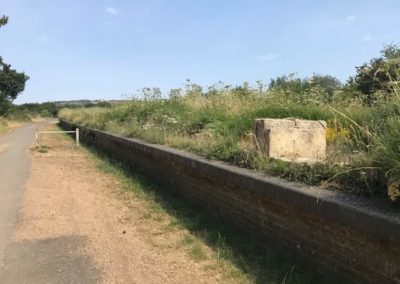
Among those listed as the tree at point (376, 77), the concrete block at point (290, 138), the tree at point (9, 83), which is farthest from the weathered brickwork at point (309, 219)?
the tree at point (9, 83)

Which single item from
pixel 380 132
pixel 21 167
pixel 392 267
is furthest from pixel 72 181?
pixel 392 267

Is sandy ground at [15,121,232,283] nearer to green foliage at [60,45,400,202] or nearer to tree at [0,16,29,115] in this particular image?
green foliage at [60,45,400,202]

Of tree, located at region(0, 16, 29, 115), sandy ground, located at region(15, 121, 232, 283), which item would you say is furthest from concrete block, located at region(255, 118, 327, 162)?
tree, located at region(0, 16, 29, 115)

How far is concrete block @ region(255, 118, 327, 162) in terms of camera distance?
5.91m

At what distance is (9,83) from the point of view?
6869 cm

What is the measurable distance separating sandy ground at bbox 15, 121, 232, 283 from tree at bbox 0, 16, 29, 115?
58.9 meters

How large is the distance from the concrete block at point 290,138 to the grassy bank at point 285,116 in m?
0.16

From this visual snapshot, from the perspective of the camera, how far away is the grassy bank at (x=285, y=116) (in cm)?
407

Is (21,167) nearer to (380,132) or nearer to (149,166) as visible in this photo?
(149,166)

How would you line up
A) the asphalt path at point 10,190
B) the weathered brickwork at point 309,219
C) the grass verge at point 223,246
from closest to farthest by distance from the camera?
the weathered brickwork at point 309,219 → the grass verge at point 223,246 → the asphalt path at point 10,190

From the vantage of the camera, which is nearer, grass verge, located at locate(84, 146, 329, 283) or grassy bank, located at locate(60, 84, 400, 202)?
grassy bank, located at locate(60, 84, 400, 202)

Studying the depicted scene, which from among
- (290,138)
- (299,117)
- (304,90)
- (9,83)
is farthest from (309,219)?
(9,83)

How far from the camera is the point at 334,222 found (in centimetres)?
406

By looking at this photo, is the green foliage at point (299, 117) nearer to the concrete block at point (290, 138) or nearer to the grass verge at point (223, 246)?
the concrete block at point (290, 138)
